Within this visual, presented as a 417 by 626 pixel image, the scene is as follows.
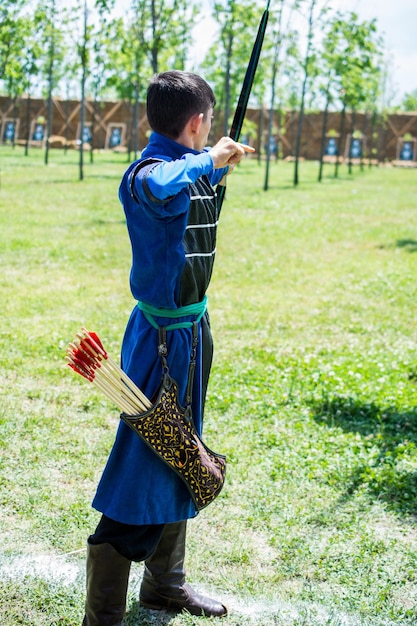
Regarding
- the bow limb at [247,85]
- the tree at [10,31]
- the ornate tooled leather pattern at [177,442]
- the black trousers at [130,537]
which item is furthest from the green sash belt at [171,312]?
the tree at [10,31]

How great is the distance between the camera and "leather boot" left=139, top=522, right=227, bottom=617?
2.91m

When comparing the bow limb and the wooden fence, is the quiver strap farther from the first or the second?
the wooden fence

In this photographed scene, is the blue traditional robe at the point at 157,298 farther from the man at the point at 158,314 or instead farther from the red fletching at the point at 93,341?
the red fletching at the point at 93,341

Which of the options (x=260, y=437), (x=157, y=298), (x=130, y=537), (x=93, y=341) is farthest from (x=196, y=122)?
(x=260, y=437)

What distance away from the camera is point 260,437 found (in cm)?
481

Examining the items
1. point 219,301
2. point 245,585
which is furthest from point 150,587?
point 219,301

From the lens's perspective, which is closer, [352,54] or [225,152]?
[225,152]

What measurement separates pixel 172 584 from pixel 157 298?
115 cm

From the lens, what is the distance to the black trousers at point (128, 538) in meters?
2.62

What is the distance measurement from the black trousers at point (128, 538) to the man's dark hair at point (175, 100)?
1360 millimetres

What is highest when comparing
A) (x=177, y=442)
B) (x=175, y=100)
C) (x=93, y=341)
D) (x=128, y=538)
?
(x=175, y=100)

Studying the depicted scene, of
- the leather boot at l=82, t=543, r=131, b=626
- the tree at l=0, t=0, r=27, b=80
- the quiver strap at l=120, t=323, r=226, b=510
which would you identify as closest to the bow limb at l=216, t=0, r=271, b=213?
the quiver strap at l=120, t=323, r=226, b=510

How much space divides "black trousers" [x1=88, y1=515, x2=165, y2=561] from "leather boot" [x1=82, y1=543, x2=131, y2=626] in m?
Answer: 0.02

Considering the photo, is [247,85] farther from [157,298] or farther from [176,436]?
[176,436]
